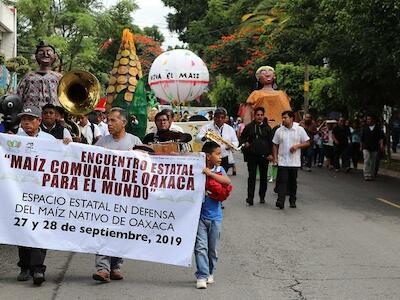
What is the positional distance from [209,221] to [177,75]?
9.41 m

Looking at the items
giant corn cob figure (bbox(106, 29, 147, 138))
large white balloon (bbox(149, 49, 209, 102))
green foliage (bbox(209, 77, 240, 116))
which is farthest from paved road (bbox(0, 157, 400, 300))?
green foliage (bbox(209, 77, 240, 116))

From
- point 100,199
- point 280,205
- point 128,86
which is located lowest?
point 280,205

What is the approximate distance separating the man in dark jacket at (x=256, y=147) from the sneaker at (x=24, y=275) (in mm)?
6106

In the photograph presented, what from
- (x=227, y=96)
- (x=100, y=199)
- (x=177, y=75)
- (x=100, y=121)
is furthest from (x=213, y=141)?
(x=227, y=96)

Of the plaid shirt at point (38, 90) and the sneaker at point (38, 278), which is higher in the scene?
the plaid shirt at point (38, 90)

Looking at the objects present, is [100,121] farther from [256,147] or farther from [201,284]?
[201,284]

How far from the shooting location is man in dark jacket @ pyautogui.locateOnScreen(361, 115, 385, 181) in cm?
1827

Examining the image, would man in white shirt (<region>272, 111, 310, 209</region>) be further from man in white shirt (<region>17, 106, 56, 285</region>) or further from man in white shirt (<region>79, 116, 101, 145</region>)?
man in white shirt (<region>17, 106, 56, 285</region>)

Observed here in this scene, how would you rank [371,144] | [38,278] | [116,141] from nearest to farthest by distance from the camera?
[38,278], [116,141], [371,144]

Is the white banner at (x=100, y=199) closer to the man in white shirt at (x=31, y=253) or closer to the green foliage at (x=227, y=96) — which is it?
the man in white shirt at (x=31, y=253)

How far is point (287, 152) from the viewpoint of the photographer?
1204 cm

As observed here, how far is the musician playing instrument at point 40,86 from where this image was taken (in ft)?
30.1

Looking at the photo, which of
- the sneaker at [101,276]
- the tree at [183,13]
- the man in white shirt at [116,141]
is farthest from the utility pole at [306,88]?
the tree at [183,13]

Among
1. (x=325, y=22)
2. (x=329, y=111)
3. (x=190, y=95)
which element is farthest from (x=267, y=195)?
(x=329, y=111)
